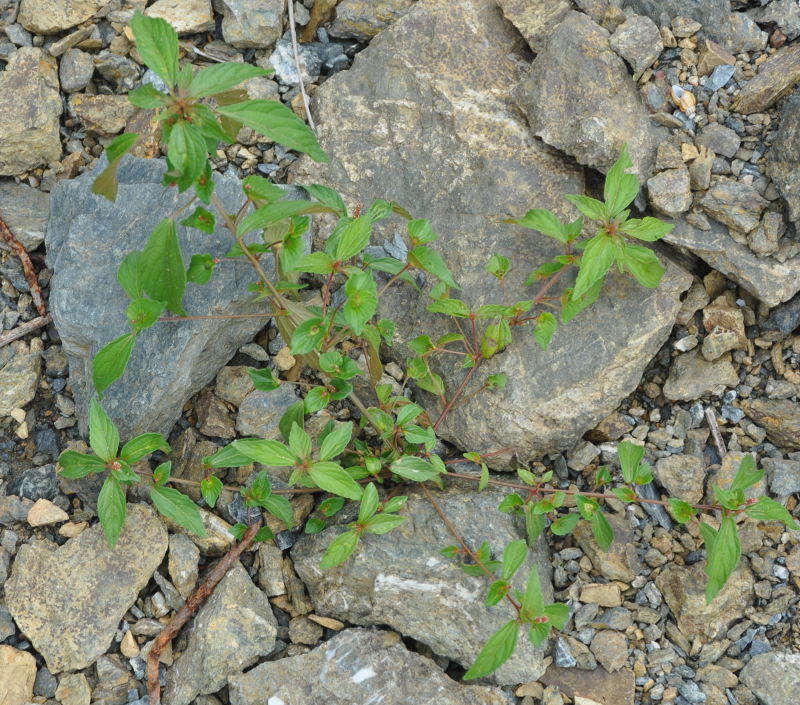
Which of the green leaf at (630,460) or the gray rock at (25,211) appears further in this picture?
the gray rock at (25,211)

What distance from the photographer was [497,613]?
3395 millimetres

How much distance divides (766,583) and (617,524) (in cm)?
63

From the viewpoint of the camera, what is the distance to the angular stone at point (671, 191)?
144 inches

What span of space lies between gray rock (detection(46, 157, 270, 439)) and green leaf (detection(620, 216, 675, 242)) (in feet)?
5.12

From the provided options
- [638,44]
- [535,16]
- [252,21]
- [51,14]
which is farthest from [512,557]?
[51,14]

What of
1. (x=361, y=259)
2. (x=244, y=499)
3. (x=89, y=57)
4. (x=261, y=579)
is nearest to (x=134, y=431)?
(x=244, y=499)

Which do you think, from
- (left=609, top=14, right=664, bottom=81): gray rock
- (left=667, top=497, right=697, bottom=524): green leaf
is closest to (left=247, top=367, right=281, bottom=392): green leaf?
(left=667, top=497, right=697, bottom=524): green leaf

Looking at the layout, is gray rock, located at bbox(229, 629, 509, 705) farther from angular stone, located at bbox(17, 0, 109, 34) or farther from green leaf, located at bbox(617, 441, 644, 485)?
angular stone, located at bbox(17, 0, 109, 34)

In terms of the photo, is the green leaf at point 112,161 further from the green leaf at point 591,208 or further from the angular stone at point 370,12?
the angular stone at point 370,12

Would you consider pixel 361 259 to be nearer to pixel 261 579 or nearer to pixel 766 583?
pixel 261 579

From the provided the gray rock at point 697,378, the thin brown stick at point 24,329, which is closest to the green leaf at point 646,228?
the gray rock at point 697,378

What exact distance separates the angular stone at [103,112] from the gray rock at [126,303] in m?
0.46

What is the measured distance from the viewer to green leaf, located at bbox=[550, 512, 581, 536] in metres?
3.51

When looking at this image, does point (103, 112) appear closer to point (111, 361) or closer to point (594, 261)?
point (111, 361)
